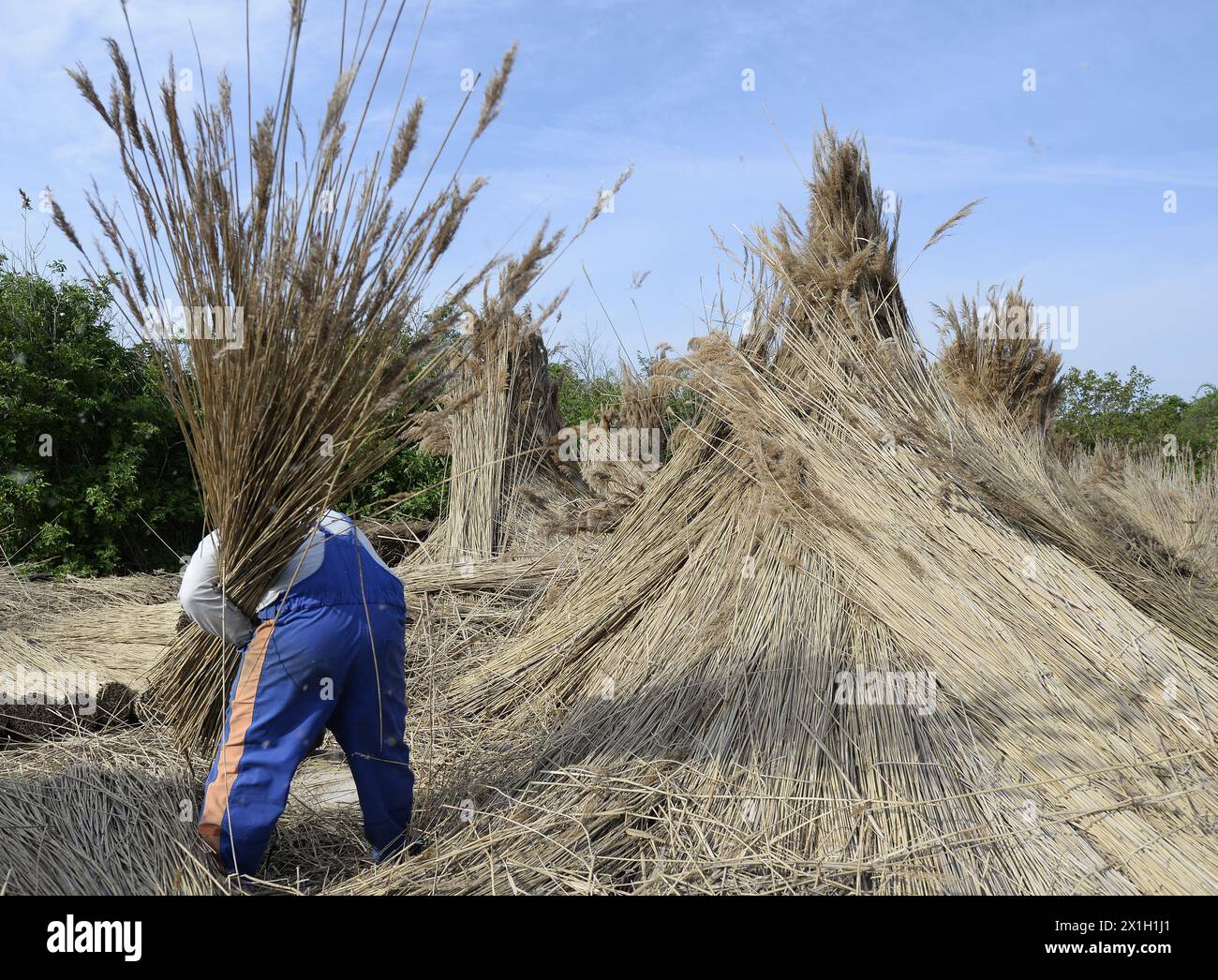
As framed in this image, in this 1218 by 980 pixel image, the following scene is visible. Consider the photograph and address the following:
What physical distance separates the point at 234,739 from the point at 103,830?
438mm

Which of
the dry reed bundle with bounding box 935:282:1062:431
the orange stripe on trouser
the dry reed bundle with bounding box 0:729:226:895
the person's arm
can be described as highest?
the dry reed bundle with bounding box 935:282:1062:431

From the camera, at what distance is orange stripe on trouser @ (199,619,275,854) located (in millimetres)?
2285

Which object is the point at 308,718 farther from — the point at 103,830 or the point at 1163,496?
the point at 1163,496

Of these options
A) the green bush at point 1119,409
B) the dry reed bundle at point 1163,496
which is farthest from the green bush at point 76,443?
the green bush at point 1119,409

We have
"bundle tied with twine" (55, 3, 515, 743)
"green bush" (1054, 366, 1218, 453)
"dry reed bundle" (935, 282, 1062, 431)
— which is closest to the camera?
"bundle tied with twine" (55, 3, 515, 743)

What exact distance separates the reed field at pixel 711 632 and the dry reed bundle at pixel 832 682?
0.01 m

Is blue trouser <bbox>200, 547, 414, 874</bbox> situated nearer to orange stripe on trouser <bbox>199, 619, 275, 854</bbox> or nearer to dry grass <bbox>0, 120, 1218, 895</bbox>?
orange stripe on trouser <bbox>199, 619, 275, 854</bbox>

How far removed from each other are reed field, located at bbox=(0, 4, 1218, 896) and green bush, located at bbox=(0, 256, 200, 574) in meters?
3.55

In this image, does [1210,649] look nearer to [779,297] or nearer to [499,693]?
[779,297]

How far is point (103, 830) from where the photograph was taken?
2.36m

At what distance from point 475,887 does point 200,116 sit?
76.7 inches

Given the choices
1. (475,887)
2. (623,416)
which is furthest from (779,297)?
(475,887)

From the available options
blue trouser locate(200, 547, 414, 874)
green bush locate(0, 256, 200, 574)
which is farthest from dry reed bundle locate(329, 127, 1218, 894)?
green bush locate(0, 256, 200, 574)

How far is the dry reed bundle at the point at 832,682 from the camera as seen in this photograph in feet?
7.62
